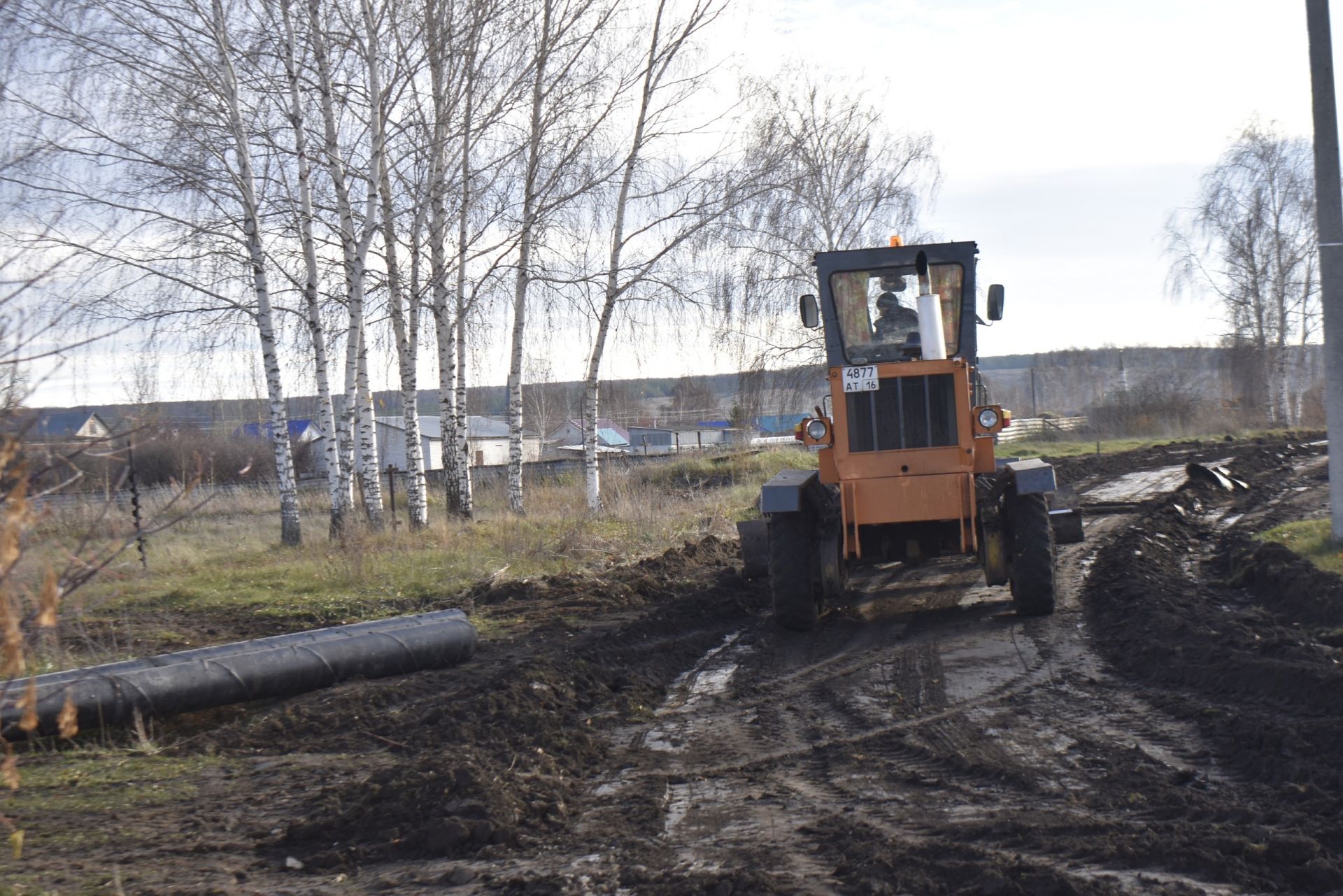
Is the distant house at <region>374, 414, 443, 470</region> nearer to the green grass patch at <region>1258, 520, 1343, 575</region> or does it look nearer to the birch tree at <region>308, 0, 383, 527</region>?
the birch tree at <region>308, 0, 383, 527</region>

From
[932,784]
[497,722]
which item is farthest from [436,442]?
[932,784]

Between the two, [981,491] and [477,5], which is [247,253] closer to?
[477,5]

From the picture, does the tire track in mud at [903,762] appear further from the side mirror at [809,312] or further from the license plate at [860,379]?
the side mirror at [809,312]

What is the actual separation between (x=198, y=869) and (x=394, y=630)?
3.58 m

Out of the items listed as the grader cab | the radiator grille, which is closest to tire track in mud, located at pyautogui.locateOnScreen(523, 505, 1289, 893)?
the grader cab

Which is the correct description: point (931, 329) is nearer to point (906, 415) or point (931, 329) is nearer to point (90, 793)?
point (906, 415)

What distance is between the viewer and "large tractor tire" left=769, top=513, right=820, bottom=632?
872 centimetres

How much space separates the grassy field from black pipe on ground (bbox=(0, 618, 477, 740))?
416 millimetres

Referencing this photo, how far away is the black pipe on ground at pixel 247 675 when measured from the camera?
617 centimetres

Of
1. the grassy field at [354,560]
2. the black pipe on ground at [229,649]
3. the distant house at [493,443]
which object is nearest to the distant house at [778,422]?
the grassy field at [354,560]

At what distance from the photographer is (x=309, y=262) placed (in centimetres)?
1429

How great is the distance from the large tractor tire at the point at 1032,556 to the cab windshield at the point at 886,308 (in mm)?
1509

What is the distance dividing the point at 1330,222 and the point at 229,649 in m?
9.78

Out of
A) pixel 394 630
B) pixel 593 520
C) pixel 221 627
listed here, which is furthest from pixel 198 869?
pixel 593 520
